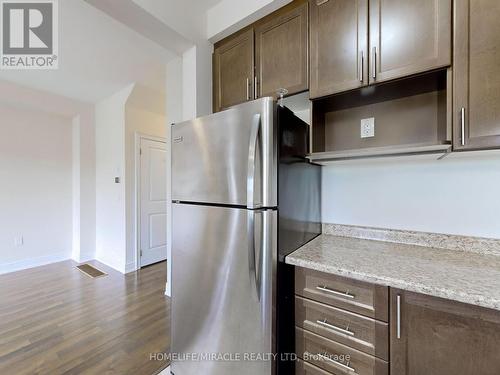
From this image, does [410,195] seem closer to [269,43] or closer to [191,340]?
[269,43]

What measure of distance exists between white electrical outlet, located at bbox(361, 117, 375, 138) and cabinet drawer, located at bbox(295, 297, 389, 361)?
105cm

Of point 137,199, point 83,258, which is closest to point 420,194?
point 137,199

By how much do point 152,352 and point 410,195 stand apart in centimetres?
207

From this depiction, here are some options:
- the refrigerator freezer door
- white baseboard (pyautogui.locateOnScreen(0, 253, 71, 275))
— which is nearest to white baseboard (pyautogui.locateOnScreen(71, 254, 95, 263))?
white baseboard (pyautogui.locateOnScreen(0, 253, 71, 275))

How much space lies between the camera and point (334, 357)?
1.03m

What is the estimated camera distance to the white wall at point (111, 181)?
10.9ft

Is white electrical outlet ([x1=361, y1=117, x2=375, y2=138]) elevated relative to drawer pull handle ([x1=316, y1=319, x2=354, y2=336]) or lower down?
elevated

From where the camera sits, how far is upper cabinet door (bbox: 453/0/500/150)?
38.2 inches

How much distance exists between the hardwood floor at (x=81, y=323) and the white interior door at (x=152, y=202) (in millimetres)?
532

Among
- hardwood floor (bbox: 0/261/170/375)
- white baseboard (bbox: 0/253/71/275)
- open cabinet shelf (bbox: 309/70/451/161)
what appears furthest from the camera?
white baseboard (bbox: 0/253/71/275)

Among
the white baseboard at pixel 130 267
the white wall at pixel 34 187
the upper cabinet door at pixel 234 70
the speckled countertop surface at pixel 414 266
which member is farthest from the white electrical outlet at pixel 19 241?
the speckled countertop surface at pixel 414 266

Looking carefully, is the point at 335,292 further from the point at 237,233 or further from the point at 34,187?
the point at 34,187

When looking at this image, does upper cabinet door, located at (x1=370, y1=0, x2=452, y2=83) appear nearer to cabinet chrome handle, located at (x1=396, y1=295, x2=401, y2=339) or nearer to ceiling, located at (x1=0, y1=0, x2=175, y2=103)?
cabinet chrome handle, located at (x1=396, y1=295, x2=401, y2=339)

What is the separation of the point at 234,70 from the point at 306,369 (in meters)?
1.86
